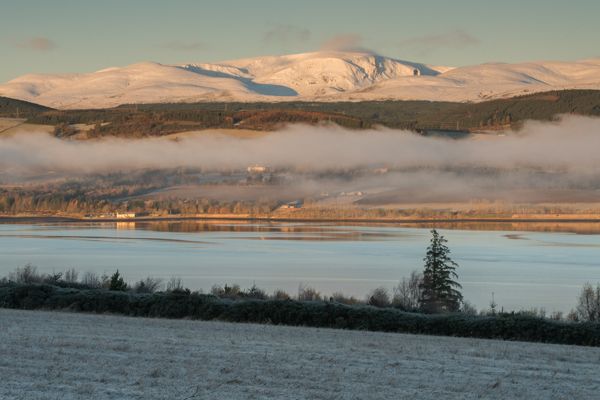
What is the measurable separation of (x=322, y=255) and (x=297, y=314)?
67.4 metres

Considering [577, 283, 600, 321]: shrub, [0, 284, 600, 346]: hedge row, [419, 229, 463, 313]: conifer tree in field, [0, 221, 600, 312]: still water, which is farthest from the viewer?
[0, 221, 600, 312]: still water

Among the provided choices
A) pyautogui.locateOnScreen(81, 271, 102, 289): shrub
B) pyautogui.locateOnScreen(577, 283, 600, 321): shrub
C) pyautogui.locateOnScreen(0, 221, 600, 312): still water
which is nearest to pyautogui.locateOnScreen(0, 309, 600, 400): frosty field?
pyautogui.locateOnScreen(81, 271, 102, 289): shrub

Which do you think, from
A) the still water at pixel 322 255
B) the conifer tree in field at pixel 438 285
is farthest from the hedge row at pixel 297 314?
the still water at pixel 322 255

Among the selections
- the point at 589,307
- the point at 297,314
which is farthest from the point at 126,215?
the point at 297,314

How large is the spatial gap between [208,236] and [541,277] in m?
67.6

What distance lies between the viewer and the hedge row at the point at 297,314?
1098 inches

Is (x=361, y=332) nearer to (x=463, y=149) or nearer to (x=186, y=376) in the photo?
(x=186, y=376)

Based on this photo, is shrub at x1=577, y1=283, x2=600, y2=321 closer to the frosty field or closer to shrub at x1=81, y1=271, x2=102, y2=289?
the frosty field

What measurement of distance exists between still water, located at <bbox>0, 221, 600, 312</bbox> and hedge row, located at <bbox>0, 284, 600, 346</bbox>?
2434 cm

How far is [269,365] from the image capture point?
65.8 feet

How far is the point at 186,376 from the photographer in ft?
60.0

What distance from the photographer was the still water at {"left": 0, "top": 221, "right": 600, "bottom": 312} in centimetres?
6781

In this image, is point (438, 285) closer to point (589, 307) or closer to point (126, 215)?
point (589, 307)

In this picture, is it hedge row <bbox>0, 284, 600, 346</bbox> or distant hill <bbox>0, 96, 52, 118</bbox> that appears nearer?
hedge row <bbox>0, 284, 600, 346</bbox>
